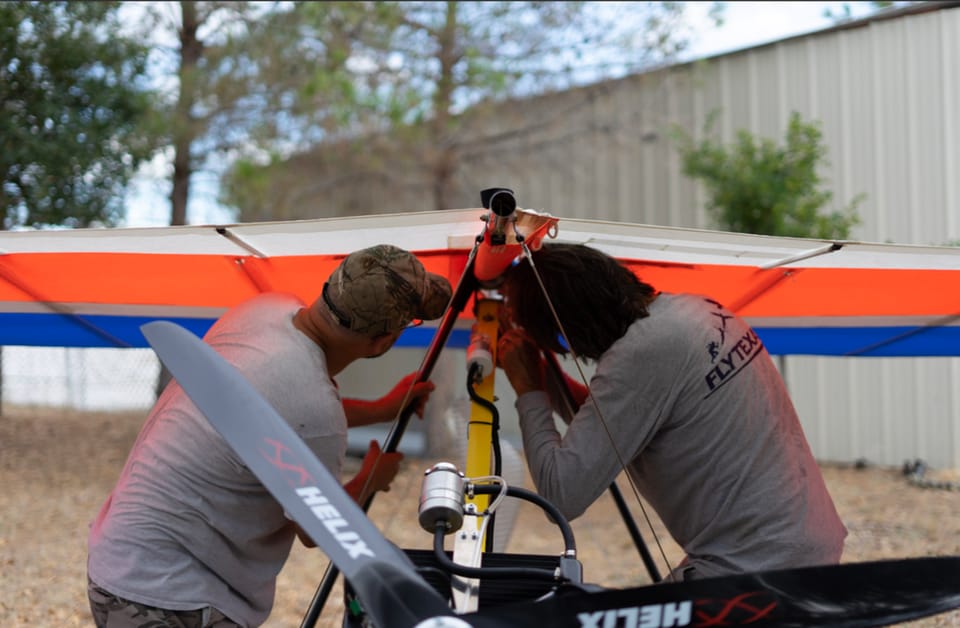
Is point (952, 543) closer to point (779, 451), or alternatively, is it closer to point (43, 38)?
point (779, 451)

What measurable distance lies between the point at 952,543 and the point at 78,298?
226 inches

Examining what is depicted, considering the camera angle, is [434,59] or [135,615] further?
[434,59]

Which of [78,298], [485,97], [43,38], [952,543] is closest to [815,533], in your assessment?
[78,298]

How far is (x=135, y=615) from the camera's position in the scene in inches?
77.0

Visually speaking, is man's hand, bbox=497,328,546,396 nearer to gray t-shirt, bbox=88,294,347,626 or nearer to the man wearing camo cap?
the man wearing camo cap

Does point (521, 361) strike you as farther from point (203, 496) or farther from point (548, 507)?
point (203, 496)

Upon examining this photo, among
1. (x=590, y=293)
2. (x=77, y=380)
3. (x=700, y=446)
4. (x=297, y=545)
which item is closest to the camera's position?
(x=700, y=446)

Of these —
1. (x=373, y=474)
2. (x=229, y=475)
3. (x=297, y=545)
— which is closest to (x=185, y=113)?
(x=297, y=545)

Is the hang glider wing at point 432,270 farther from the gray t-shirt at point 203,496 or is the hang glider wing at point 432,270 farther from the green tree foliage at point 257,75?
the green tree foliage at point 257,75

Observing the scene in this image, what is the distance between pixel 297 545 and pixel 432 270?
14.4ft

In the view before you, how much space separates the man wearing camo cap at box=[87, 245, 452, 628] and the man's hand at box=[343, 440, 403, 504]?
0.39 meters

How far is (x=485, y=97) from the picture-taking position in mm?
7605

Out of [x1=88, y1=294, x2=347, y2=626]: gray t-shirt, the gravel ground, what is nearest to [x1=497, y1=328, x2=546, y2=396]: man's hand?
[x1=88, y1=294, x2=347, y2=626]: gray t-shirt

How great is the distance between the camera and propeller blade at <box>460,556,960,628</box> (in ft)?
4.66
